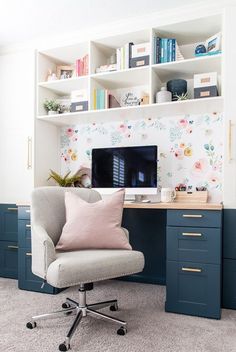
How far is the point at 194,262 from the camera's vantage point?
2289mm

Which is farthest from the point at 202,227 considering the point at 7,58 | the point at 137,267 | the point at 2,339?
the point at 7,58

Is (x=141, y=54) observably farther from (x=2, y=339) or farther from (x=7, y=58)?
(x=2, y=339)

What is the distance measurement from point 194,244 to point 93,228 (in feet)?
2.44

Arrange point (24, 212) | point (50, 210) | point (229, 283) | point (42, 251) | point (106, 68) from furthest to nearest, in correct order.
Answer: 1. point (106, 68)
2. point (24, 212)
3. point (229, 283)
4. point (50, 210)
5. point (42, 251)

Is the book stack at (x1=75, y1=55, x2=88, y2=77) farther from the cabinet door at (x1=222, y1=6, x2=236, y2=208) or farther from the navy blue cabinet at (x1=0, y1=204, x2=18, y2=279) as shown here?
the navy blue cabinet at (x1=0, y1=204, x2=18, y2=279)

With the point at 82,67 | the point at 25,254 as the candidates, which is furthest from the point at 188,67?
the point at 25,254

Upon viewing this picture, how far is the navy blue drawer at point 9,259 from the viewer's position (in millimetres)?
3152

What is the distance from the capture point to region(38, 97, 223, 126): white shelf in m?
2.66

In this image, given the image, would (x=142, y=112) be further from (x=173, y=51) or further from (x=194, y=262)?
(x=194, y=262)

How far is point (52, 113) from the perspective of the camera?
3.17 m

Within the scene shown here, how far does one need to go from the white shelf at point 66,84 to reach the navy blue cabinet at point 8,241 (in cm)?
123

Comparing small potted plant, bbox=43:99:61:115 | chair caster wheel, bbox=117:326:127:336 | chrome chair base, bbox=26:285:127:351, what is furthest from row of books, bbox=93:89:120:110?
chair caster wheel, bbox=117:326:127:336

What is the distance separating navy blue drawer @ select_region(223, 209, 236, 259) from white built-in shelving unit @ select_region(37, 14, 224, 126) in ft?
2.97

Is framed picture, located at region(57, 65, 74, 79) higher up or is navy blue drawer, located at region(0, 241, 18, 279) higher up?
framed picture, located at region(57, 65, 74, 79)
